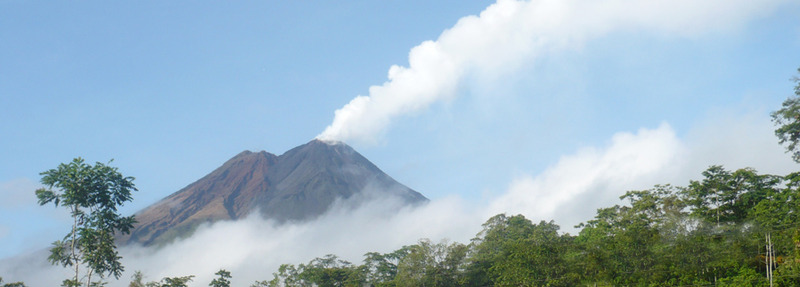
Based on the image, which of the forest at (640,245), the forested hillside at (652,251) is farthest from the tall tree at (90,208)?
the forested hillside at (652,251)

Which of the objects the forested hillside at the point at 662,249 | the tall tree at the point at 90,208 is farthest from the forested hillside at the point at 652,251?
the tall tree at the point at 90,208

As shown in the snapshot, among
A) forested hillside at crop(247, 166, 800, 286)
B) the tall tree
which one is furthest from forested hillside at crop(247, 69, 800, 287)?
the tall tree

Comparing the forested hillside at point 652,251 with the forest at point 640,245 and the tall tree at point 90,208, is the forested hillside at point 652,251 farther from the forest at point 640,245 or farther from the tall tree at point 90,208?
the tall tree at point 90,208

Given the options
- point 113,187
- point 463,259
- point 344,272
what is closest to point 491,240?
point 463,259

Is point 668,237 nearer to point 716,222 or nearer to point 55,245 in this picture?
point 716,222

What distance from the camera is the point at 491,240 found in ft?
239

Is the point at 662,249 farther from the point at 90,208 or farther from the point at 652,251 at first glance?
the point at 90,208

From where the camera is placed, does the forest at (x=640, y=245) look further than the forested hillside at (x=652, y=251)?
No

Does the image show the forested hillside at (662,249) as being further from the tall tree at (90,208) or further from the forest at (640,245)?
the tall tree at (90,208)

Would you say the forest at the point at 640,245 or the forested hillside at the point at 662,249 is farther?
the forested hillside at the point at 662,249

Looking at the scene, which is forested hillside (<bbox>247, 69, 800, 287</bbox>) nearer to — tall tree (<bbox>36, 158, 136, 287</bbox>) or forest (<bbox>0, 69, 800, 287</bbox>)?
forest (<bbox>0, 69, 800, 287</bbox>)

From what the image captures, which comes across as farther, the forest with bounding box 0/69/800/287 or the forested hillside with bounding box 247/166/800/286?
the forested hillside with bounding box 247/166/800/286

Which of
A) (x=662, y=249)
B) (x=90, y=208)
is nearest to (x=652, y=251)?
(x=662, y=249)

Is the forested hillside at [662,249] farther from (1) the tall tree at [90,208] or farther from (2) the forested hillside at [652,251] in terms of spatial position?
(1) the tall tree at [90,208]
